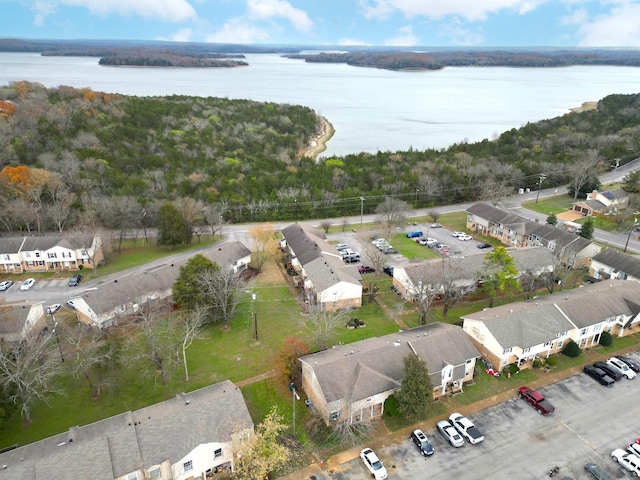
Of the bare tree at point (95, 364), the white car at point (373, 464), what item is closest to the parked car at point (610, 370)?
the white car at point (373, 464)

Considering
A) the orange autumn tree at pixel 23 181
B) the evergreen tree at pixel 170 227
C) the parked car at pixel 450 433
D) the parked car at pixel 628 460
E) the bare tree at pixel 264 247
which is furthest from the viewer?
the orange autumn tree at pixel 23 181

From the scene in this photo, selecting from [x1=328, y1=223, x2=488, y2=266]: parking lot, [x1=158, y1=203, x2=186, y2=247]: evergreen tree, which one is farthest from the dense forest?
[x1=328, y1=223, x2=488, y2=266]: parking lot

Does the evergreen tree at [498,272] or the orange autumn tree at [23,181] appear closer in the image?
the evergreen tree at [498,272]

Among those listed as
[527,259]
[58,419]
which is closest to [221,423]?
[58,419]

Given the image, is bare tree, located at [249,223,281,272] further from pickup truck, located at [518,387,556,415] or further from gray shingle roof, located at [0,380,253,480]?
pickup truck, located at [518,387,556,415]

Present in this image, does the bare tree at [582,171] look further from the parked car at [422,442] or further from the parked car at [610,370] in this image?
the parked car at [422,442]

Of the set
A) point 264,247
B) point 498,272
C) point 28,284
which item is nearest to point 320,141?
point 264,247
